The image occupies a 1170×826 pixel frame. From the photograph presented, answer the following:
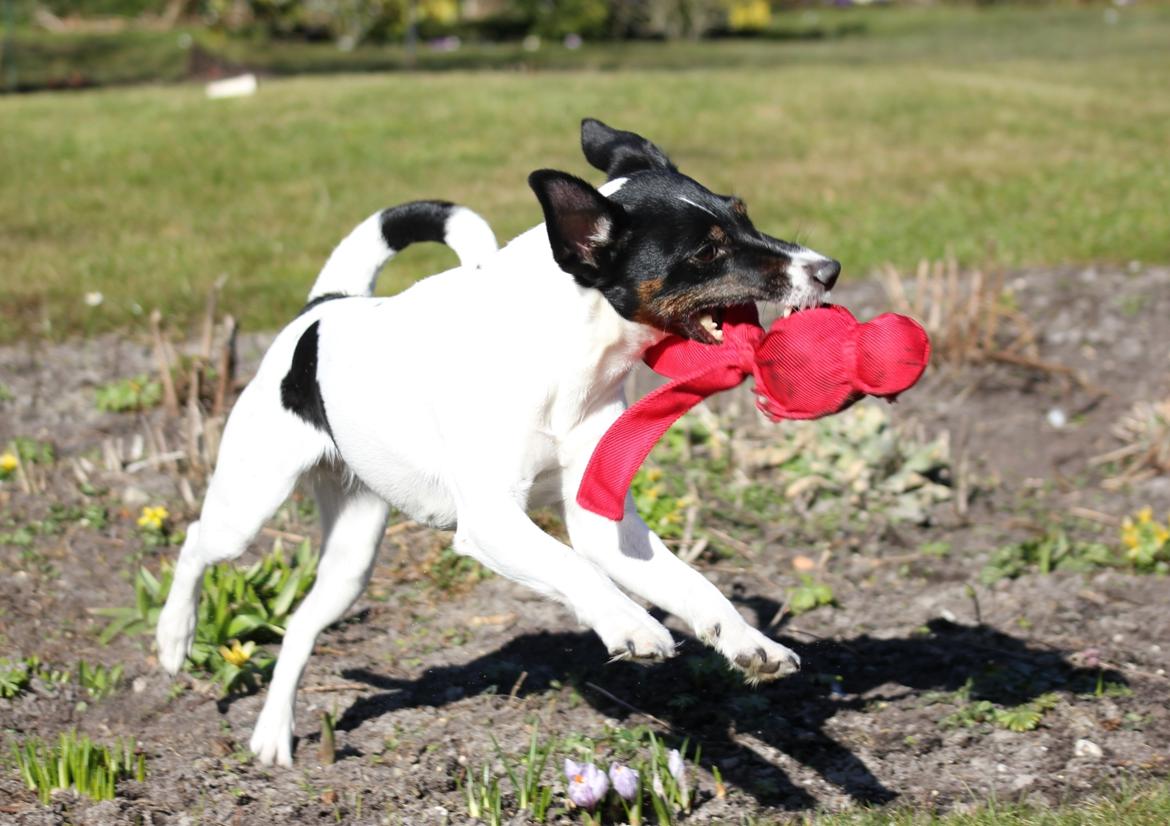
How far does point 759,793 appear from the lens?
413cm

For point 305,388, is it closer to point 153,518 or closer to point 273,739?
point 273,739

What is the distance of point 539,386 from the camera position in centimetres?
360

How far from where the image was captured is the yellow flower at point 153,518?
18.9ft

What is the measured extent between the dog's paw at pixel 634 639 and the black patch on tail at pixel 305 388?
4.16 ft

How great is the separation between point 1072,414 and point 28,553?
4711mm

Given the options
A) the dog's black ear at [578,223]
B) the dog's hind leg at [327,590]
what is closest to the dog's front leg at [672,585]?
the dog's black ear at [578,223]

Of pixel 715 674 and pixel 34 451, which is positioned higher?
pixel 34 451

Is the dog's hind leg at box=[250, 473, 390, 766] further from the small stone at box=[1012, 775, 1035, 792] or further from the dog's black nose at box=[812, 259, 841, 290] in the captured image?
the small stone at box=[1012, 775, 1035, 792]

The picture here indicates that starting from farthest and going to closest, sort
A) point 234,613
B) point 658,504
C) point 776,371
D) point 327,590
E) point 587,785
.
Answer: point 658,504
point 234,613
point 327,590
point 587,785
point 776,371

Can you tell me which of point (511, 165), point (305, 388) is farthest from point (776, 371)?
point (511, 165)

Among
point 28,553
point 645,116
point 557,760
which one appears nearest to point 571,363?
point 557,760

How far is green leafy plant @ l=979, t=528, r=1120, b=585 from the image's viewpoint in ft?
18.5

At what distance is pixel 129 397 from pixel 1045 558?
13.3 feet

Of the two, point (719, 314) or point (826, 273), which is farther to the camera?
point (719, 314)
